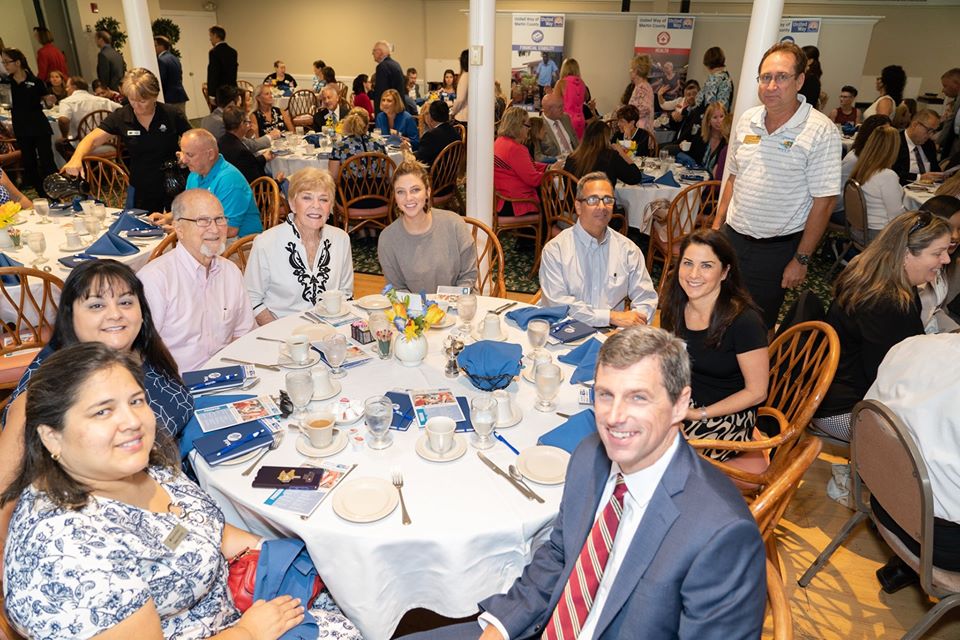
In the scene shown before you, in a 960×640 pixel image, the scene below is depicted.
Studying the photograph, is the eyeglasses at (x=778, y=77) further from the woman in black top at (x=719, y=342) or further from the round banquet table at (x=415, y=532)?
the round banquet table at (x=415, y=532)

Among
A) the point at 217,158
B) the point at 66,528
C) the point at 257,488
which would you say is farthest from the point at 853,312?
the point at 217,158

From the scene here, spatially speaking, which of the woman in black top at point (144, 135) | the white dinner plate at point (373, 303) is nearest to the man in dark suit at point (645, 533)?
the white dinner plate at point (373, 303)

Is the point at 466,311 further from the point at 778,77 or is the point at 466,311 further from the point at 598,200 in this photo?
the point at 778,77

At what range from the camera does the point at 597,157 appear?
5.00 metres

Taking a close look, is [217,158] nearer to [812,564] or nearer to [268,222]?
[268,222]

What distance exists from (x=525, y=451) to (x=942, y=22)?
47.5 ft

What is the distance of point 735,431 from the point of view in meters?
2.45

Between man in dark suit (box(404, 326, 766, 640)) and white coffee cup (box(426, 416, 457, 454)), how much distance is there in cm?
43

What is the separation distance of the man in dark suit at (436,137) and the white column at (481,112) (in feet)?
2.98

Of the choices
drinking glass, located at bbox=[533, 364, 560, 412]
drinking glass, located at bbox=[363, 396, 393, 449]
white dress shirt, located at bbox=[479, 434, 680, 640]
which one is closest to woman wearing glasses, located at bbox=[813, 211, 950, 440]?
drinking glass, located at bbox=[533, 364, 560, 412]

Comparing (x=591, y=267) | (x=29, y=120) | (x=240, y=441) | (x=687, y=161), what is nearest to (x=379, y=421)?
(x=240, y=441)

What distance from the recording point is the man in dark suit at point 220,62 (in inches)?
361

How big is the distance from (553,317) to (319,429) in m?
1.24

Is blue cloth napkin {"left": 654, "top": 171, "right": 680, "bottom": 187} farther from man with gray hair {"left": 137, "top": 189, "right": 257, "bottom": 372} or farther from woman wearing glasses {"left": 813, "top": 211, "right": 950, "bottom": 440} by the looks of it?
man with gray hair {"left": 137, "top": 189, "right": 257, "bottom": 372}
